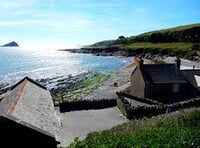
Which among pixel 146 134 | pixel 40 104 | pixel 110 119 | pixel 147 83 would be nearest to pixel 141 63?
pixel 147 83

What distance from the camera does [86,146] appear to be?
48.3 ft

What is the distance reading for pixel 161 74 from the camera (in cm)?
5009

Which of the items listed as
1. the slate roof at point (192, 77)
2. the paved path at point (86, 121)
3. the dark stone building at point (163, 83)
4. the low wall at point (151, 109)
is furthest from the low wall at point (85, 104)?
the slate roof at point (192, 77)

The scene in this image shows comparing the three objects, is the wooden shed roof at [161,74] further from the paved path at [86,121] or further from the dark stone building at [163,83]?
the paved path at [86,121]

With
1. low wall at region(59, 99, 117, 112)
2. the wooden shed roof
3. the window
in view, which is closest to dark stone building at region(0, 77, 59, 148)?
low wall at region(59, 99, 117, 112)

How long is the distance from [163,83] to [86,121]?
14927mm

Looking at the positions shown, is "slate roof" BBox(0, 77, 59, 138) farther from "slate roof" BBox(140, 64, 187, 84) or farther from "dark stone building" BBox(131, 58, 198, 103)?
"slate roof" BBox(140, 64, 187, 84)

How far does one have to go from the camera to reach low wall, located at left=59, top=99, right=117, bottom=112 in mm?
44781

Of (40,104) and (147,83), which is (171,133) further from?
(147,83)

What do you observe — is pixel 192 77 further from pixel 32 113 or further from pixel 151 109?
pixel 32 113

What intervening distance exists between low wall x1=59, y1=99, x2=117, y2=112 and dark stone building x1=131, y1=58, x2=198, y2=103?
5105mm

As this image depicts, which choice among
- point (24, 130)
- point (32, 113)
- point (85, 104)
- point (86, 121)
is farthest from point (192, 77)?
point (24, 130)

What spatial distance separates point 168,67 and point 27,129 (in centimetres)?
3260

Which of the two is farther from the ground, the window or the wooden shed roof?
the wooden shed roof
